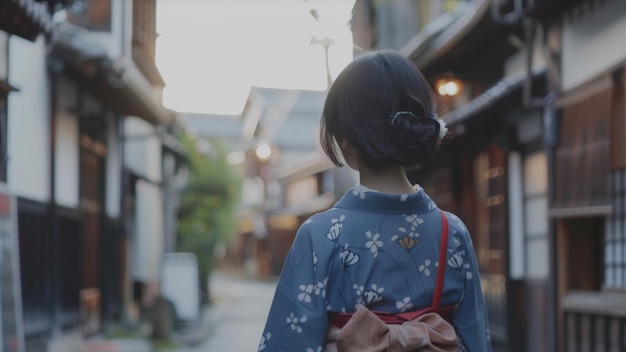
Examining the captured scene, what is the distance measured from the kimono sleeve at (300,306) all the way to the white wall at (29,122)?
891 centimetres

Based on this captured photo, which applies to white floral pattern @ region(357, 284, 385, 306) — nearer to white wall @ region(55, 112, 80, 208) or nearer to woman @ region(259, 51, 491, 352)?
woman @ region(259, 51, 491, 352)

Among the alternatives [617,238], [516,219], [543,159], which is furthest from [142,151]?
[617,238]

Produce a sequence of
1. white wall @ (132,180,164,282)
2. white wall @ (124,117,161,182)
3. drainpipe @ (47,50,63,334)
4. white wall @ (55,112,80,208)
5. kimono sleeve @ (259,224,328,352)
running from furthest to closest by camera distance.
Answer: white wall @ (132,180,164,282) → white wall @ (124,117,161,182) → white wall @ (55,112,80,208) → drainpipe @ (47,50,63,334) → kimono sleeve @ (259,224,328,352)

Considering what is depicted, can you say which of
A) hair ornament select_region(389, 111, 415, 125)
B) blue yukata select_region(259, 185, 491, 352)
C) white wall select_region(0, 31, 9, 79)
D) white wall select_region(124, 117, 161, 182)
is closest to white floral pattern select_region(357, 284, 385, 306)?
blue yukata select_region(259, 185, 491, 352)

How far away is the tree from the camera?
2692 centimetres

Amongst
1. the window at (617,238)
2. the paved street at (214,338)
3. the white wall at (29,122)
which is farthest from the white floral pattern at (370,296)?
the paved street at (214,338)

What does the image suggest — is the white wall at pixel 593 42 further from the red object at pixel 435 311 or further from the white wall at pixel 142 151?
the white wall at pixel 142 151

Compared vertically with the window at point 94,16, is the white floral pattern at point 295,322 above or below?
below

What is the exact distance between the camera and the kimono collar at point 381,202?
269cm

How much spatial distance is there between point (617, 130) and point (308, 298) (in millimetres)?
6511

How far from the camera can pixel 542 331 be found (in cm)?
1118

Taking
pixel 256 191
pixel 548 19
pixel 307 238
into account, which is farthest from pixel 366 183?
pixel 256 191

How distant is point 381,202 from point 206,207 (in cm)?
2496

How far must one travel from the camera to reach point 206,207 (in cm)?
2739
